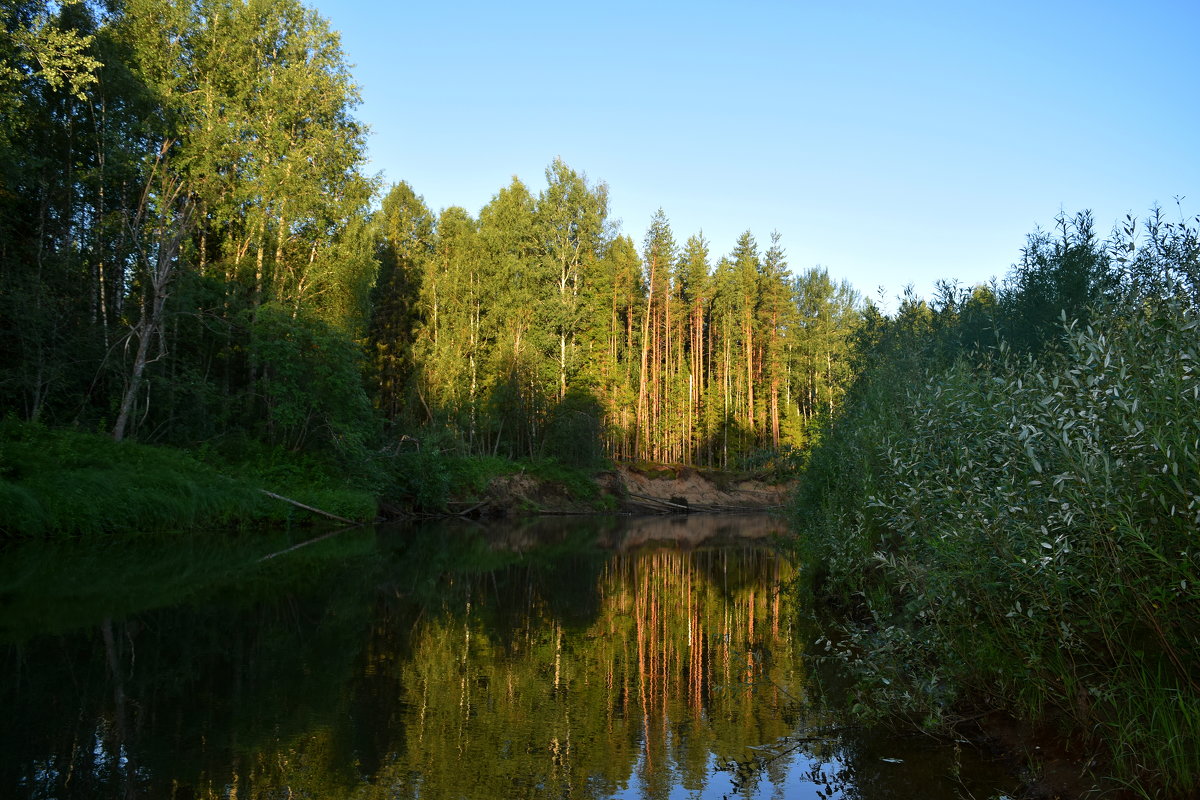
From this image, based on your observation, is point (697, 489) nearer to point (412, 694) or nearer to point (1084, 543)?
point (412, 694)

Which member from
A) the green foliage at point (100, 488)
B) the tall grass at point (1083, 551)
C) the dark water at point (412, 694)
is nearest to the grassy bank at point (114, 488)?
the green foliage at point (100, 488)

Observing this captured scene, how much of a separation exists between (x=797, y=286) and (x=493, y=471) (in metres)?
49.7

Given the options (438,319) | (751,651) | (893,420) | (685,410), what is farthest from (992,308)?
(685,410)

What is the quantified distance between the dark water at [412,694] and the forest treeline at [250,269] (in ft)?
34.6

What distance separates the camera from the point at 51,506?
1898 cm

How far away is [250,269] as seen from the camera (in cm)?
3136

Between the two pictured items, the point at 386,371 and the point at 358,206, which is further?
the point at 386,371

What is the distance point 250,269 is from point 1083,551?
104ft

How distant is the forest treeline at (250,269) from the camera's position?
2472 cm

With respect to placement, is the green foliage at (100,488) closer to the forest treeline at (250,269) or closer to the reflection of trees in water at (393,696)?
the forest treeline at (250,269)

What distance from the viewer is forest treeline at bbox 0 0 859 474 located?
2472 centimetres

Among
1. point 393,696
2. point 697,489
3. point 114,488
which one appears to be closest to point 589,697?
point 393,696

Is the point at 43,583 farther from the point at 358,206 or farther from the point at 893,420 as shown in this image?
the point at 358,206

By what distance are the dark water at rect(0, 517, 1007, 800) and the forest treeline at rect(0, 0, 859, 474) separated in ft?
34.6
